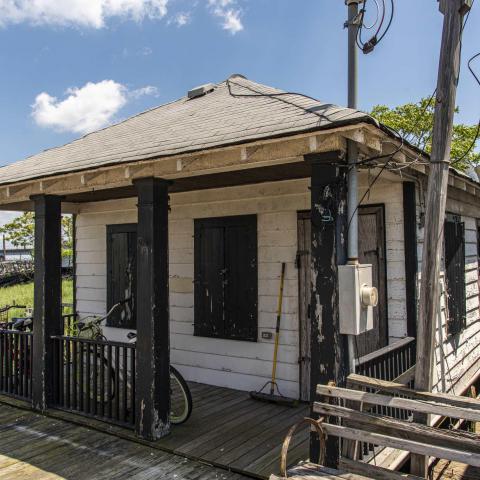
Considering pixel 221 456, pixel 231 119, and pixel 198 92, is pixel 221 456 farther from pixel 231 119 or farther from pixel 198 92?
pixel 198 92

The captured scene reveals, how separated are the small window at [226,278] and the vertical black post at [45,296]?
1.79 metres

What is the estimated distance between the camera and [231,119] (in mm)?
3965

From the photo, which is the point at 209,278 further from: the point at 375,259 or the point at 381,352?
the point at 381,352

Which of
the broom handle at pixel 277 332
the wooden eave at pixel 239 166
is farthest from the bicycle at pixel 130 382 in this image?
the wooden eave at pixel 239 166

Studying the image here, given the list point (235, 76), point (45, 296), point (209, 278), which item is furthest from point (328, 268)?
point (235, 76)

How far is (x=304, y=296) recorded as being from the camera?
529 cm

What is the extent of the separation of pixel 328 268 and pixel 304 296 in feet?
7.36

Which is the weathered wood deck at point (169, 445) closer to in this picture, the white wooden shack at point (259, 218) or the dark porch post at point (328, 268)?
the white wooden shack at point (259, 218)

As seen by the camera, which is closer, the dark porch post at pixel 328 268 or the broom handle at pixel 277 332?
the dark porch post at pixel 328 268

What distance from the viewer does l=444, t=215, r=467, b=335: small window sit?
17.0ft

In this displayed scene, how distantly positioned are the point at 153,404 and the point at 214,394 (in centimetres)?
159

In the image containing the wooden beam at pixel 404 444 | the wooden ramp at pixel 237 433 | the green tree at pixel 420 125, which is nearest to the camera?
the wooden beam at pixel 404 444

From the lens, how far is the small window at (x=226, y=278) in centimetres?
557

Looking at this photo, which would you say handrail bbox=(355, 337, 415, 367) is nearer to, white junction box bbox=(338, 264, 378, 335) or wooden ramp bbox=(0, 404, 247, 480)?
white junction box bbox=(338, 264, 378, 335)
